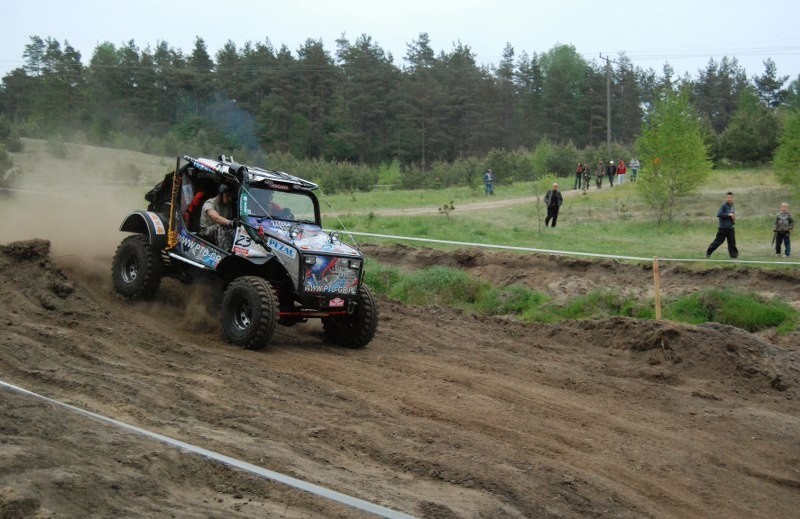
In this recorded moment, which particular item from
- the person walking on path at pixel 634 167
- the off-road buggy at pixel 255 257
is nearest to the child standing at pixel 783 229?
the off-road buggy at pixel 255 257

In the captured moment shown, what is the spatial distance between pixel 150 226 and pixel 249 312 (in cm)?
270

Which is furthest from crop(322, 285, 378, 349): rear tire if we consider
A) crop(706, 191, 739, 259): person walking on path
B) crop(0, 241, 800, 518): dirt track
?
crop(706, 191, 739, 259): person walking on path

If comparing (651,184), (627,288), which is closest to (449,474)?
(627,288)

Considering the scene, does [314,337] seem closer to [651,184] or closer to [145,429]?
[145,429]

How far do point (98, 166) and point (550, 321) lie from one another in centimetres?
1459

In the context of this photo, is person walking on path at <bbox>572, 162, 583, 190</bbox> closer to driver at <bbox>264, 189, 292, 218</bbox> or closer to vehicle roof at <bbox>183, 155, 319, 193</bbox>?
vehicle roof at <bbox>183, 155, 319, 193</bbox>

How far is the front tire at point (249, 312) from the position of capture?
1055 cm

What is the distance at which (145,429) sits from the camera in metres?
6.71

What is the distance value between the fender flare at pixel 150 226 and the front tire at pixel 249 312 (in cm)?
198

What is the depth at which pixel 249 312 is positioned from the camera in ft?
36.0

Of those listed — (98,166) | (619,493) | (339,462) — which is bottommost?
(619,493)

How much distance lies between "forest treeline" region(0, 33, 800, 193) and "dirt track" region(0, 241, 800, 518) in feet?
64.0

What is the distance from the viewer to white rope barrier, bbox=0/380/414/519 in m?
4.86

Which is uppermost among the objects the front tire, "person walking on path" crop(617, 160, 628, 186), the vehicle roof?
"person walking on path" crop(617, 160, 628, 186)
